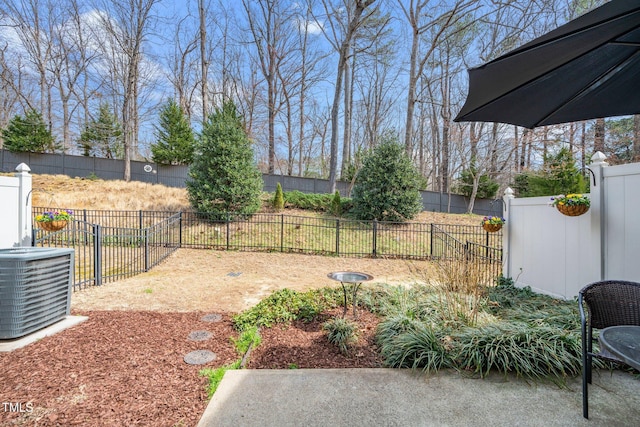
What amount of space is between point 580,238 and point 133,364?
532 centimetres

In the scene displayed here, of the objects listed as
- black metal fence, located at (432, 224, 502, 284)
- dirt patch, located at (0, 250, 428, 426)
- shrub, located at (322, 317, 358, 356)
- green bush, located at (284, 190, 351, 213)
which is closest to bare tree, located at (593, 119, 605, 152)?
black metal fence, located at (432, 224, 502, 284)

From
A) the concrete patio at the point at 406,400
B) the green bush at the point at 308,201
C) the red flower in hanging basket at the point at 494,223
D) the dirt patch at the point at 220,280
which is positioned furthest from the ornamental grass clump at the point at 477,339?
the green bush at the point at 308,201

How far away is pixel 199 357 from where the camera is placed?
9.16ft

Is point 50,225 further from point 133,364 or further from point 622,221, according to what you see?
point 622,221

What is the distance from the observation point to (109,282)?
221 inches

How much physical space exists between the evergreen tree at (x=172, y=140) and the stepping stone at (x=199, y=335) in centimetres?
1502

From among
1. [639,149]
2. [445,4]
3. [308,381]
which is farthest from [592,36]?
[445,4]

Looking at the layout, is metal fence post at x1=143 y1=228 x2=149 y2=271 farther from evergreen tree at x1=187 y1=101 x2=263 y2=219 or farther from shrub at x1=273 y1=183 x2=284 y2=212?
shrub at x1=273 y1=183 x2=284 y2=212

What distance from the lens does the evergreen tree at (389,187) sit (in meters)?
11.5

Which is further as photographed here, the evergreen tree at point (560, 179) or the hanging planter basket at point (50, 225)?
the evergreen tree at point (560, 179)

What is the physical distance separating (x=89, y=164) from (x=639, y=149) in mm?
24785

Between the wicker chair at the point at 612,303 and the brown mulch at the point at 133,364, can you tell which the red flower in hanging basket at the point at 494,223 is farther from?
the wicker chair at the point at 612,303

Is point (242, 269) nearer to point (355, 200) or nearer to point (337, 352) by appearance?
point (337, 352)

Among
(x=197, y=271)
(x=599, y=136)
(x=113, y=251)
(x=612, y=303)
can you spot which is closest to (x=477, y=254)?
(x=612, y=303)
